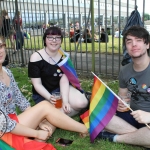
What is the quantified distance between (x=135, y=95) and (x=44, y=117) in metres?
0.99

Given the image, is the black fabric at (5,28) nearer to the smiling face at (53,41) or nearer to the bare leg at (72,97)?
the smiling face at (53,41)

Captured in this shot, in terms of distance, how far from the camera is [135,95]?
2410 mm

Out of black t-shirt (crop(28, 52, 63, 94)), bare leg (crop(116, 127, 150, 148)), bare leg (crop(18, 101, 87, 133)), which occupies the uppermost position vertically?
black t-shirt (crop(28, 52, 63, 94))

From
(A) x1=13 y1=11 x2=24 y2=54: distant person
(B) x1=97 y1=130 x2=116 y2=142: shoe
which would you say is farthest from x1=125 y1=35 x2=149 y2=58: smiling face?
(A) x1=13 y1=11 x2=24 y2=54: distant person

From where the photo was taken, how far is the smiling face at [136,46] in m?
2.23

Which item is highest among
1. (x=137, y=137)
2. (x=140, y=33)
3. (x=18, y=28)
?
(x=18, y=28)

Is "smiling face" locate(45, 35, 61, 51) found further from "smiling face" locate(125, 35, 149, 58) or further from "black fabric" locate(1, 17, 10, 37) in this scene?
"black fabric" locate(1, 17, 10, 37)

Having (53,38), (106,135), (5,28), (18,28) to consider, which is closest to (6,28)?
(5,28)

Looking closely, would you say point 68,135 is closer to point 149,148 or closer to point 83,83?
point 149,148

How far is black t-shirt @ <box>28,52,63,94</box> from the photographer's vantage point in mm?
2947

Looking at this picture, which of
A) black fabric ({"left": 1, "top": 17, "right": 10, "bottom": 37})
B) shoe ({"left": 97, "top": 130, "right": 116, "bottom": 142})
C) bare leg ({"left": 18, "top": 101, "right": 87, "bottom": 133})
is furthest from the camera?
black fabric ({"left": 1, "top": 17, "right": 10, "bottom": 37})

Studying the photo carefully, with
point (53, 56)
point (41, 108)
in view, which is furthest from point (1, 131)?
point (53, 56)

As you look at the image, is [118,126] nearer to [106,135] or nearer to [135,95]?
[106,135]

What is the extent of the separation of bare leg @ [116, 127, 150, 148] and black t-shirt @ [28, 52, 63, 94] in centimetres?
111
